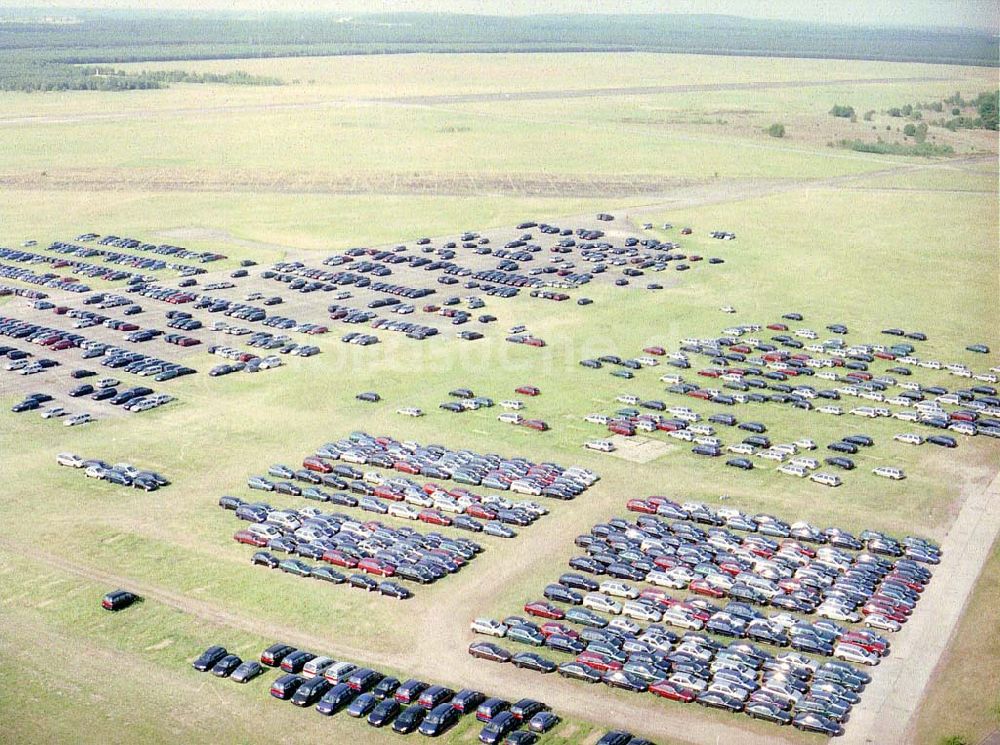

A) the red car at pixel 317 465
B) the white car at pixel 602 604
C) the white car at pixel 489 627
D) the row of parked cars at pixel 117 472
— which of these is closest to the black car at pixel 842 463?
the white car at pixel 602 604

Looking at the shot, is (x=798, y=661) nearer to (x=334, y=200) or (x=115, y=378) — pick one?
(x=115, y=378)

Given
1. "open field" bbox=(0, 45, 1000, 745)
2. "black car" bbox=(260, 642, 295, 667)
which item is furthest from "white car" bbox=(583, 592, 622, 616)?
"black car" bbox=(260, 642, 295, 667)

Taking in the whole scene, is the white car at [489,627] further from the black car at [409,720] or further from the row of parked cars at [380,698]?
the black car at [409,720]

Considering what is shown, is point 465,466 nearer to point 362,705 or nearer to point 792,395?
point 362,705

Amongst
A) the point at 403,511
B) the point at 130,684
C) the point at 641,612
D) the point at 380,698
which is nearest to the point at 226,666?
the point at 130,684

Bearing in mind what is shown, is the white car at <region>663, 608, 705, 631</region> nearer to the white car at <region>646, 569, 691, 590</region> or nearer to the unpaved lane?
the white car at <region>646, 569, 691, 590</region>
